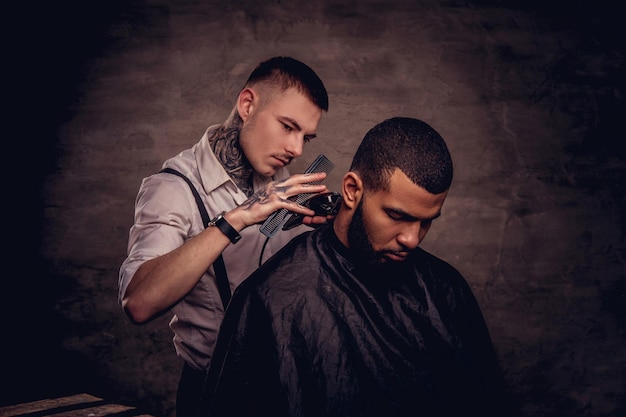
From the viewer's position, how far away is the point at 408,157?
4.59 feet

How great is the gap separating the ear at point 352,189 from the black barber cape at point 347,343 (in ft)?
0.60

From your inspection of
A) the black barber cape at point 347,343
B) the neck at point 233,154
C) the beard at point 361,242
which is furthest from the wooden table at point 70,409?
the beard at point 361,242

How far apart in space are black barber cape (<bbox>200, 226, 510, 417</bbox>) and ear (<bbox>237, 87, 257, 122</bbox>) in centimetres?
58

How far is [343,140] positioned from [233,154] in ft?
3.66

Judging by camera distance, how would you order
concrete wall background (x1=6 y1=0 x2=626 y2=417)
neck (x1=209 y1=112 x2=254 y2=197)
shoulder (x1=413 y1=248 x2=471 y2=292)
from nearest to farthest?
shoulder (x1=413 y1=248 x2=471 y2=292) → neck (x1=209 y1=112 x2=254 y2=197) → concrete wall background (x1=6 y1=0 x2=626 y2=417)

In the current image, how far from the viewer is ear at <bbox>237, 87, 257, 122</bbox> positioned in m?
1.96

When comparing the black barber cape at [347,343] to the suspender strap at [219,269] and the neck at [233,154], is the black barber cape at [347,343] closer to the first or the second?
the suspender strap at [219,269]

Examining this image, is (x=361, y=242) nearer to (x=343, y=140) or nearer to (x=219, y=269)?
(x=219, y=269)

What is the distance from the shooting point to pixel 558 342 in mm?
3049

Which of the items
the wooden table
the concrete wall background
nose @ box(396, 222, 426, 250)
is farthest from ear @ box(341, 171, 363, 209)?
the concrete wall background

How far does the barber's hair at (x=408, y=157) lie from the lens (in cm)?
139

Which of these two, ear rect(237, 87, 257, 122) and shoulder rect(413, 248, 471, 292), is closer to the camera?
shoulder rect(413, 248, 471, 292)

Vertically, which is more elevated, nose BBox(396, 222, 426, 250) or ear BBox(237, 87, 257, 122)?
ear BBox(237, 87, 257, 122)

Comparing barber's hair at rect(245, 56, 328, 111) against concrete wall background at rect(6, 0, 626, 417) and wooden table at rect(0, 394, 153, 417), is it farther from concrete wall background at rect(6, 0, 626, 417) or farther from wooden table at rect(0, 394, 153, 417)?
wooden table at rect(0, 394, 153, 417)
